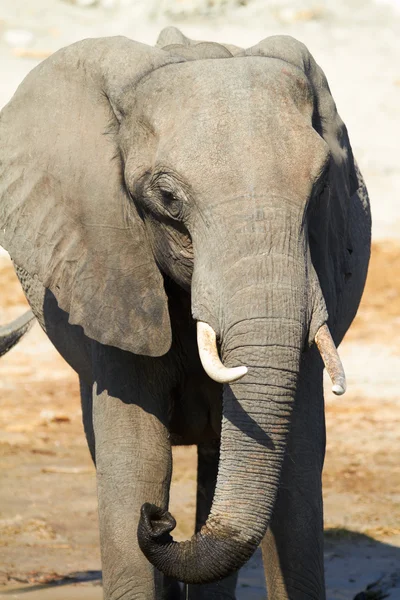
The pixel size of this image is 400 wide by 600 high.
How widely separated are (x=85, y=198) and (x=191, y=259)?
0.44 m

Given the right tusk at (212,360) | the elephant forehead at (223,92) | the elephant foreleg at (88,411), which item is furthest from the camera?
the elephant foreleg at (88,411)

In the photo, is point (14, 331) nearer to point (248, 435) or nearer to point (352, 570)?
point (352, 570)

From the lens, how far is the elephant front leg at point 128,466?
→ 14.2 feet

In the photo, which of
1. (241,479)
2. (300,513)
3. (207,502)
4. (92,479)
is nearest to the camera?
(241,479)

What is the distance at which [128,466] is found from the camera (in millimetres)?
4344

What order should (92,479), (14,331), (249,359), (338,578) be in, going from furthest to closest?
(92,479), (14,331), (338,578), (249,359)

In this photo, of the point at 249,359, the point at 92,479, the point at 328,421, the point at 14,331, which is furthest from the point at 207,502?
the point at 328,421

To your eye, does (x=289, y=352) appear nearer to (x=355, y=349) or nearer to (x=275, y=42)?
(x=275, y=42)

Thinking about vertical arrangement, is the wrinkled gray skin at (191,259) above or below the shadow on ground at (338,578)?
above

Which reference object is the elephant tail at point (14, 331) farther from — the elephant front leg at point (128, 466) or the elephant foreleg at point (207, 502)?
the elephant front leg at point (128, 466)

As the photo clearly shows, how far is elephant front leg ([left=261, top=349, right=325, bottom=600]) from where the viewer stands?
430cm

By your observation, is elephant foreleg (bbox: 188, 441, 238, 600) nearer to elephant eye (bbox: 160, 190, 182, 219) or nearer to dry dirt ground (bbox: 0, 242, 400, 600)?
dry dirt ground (bbox: 0, 242, 400, 600)

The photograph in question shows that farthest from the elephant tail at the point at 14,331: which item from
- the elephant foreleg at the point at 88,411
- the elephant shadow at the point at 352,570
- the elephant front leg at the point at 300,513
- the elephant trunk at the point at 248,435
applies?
the elephant trunk at the point at 248,435

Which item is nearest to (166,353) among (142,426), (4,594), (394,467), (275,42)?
(142,426)
